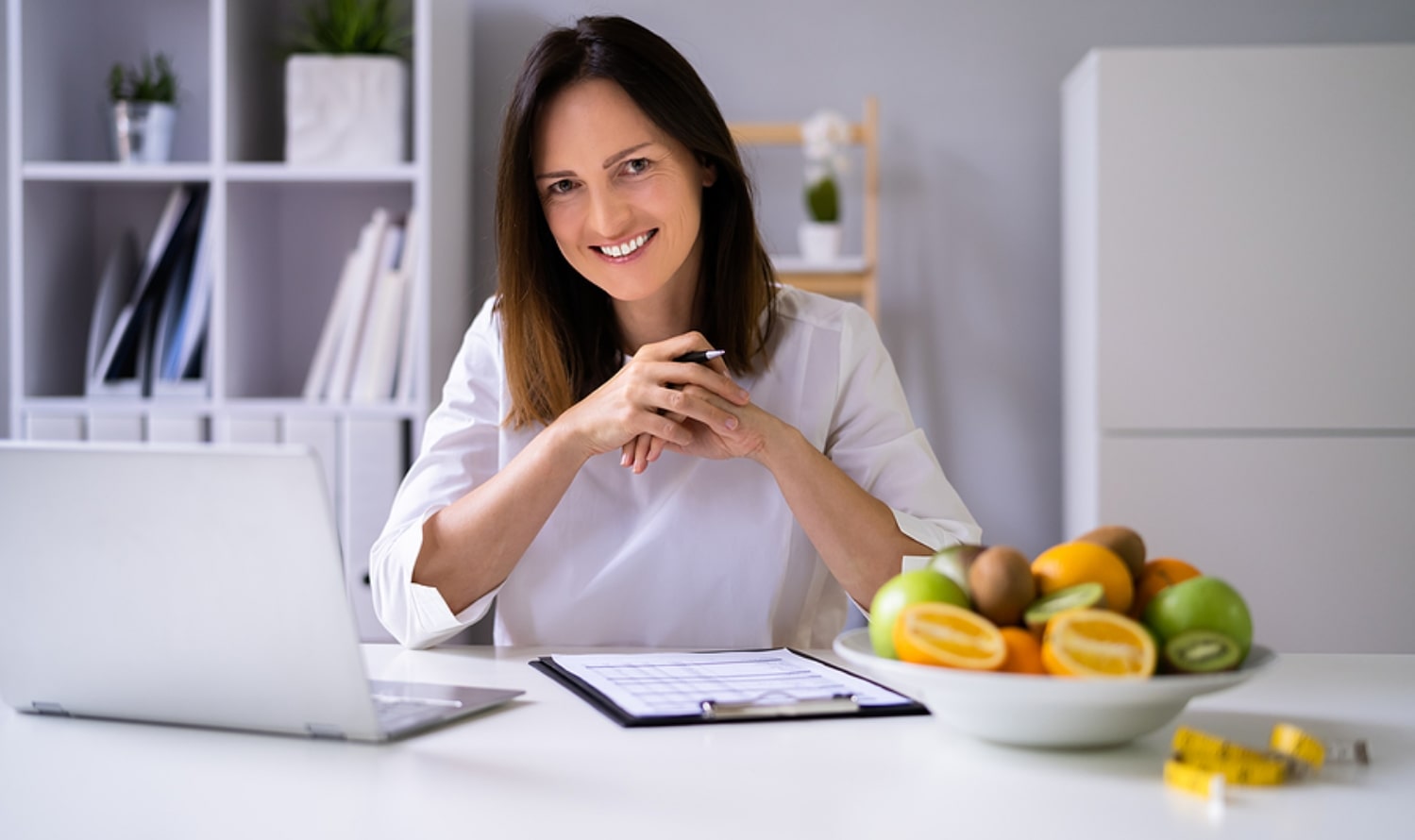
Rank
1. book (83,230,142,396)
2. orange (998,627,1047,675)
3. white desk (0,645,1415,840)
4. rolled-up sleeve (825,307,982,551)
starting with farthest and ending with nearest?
book (83,230,142,396)
rolled-up sleeve (825,307,982,551)
orange (998,627,1047,675)
white desk (0,645,1415,840)

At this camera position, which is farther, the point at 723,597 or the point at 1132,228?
the point at 1132,228

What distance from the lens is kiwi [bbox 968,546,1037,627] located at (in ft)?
2.83

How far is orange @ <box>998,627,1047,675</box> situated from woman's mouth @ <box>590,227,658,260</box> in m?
0.87

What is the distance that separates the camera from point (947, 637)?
0.86 meters

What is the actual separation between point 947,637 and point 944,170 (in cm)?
230

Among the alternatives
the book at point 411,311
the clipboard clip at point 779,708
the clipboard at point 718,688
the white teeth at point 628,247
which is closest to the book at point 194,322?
the book at point 411,311

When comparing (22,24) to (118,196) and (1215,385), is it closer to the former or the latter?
(118,196)

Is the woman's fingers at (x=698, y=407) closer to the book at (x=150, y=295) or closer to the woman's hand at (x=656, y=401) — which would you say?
the woman's hand at (x=656, y=401)

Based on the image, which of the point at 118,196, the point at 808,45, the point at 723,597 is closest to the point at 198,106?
the point at 118,196

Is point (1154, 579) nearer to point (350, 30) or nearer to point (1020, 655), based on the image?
point (1020, 655)

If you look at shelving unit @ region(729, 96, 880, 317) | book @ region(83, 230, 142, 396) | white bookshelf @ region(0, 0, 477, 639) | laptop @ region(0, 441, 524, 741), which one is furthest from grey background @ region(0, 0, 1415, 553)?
laptop @ region(0, 441, 524, 741)

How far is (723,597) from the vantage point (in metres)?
1.59

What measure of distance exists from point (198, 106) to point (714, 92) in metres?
1.20

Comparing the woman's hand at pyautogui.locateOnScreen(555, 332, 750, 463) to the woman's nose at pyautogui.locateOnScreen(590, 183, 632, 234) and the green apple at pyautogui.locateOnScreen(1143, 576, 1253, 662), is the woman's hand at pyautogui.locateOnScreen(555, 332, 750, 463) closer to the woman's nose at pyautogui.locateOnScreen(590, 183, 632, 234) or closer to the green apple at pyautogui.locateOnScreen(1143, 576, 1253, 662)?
the woman's nose at pyautogui.locateOnScreen(590, 183, 632, 234)
